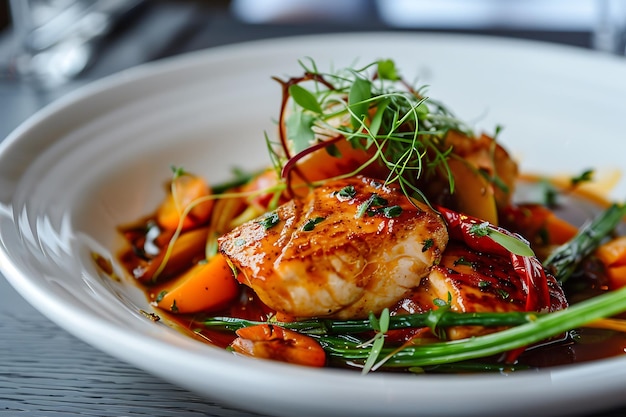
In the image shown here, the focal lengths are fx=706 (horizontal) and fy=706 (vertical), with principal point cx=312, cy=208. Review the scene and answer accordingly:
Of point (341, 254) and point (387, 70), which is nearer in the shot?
point (341, 254)

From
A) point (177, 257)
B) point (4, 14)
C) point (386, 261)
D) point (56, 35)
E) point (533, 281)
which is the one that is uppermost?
point (4, 14)

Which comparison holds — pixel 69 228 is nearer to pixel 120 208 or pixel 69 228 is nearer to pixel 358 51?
pixel 120 208

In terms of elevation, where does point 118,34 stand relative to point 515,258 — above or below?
above

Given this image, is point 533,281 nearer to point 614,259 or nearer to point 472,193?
point 472,193

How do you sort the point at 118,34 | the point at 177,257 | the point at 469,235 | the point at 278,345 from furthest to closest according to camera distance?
the point at 118,34, the point at 177,257, the point at 469,235, the point at 278,345

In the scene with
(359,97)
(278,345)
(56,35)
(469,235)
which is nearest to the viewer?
(278,345)

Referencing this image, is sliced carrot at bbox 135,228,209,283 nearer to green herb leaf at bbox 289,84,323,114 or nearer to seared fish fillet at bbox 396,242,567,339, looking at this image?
green herb leaf at bbox 289,84,323,114

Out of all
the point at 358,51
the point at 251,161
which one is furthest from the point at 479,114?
the point at 251,161

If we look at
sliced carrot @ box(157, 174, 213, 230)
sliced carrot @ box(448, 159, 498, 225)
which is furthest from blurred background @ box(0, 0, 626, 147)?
sliced carrot @ box(448, 159, 498, 225)

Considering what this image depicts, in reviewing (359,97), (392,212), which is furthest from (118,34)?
(392,212)
